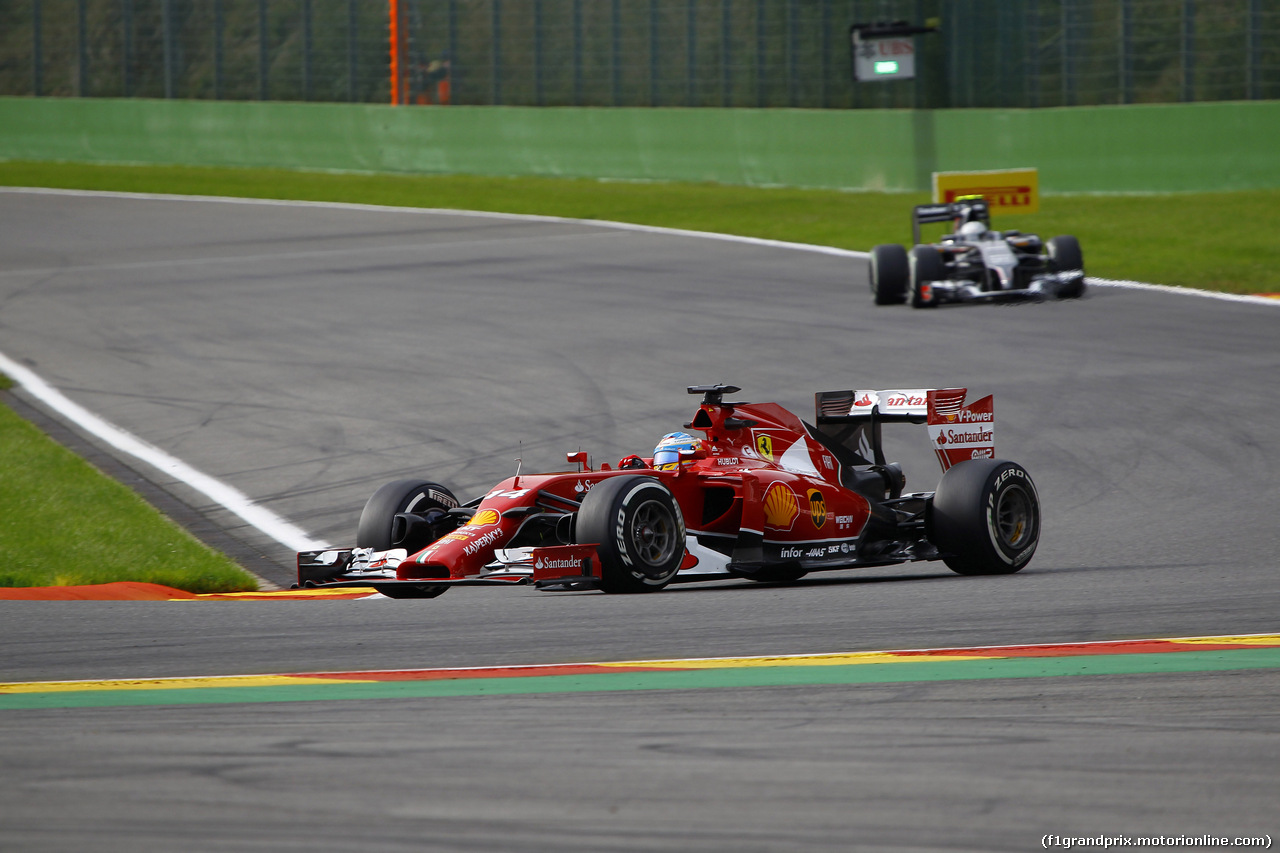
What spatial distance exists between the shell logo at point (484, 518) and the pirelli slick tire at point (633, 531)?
18.8 inches

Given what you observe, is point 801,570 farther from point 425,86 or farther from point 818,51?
point 425,86

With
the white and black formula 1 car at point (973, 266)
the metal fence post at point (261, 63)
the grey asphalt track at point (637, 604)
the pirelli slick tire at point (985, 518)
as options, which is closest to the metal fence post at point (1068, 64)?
the grey asphalt track at point (637, 604)

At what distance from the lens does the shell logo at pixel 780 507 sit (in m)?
9.73

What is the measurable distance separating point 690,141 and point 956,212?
14944 mm

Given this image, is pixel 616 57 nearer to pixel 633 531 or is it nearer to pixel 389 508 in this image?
pixel 389 508

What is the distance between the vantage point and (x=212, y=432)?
1517cm

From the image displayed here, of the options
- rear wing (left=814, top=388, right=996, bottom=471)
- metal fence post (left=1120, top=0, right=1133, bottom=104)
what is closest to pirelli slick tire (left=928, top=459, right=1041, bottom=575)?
rear wing (left=814, top=388, right=996, bottom=471)

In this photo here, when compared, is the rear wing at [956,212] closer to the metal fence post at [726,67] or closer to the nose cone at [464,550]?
the nose cone at [464,550]

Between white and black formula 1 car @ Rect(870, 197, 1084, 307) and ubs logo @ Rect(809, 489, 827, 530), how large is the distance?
11.3 m

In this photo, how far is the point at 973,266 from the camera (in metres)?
21.4

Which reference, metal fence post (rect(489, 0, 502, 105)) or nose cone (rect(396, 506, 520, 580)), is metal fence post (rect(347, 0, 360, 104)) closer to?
metal fence post (rect(489, 0, 502, 105))

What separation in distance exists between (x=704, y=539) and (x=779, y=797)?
4.78 m

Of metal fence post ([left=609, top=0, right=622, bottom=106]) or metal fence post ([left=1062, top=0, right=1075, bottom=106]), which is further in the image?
metal fence post ([left=609, top=0, right=622, bottom=106])

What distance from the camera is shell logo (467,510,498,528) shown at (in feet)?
29.8
